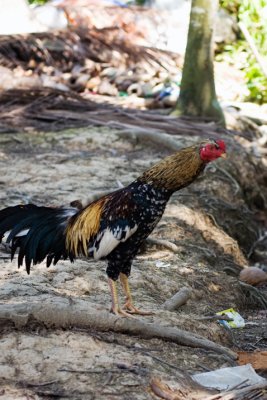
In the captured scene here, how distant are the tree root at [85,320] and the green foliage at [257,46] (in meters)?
11.2

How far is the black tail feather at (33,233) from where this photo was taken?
4.71 meters

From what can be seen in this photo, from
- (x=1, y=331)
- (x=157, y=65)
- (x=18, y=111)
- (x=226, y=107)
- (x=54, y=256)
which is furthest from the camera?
(x=157, y=65)

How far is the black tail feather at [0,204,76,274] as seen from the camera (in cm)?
471

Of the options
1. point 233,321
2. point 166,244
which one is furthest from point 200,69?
point 233,321

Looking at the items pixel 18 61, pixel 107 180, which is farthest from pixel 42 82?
pixel 107 180

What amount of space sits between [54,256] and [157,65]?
11.2 m

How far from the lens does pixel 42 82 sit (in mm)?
13766

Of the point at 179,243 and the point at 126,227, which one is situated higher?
the point at 126,227

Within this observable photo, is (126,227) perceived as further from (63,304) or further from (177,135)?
(177,135)

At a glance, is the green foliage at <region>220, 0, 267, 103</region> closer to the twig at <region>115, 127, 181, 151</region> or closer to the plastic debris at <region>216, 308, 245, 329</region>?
the twig at <region>115, 127, 181, 151</region>

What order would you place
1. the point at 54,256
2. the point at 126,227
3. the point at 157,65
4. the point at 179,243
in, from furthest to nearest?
the point at 157,65 → the point at 179,243 → the point at 54,256 → the point at 126,227

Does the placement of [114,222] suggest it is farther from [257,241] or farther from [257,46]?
[257,46]

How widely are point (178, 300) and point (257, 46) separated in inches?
432

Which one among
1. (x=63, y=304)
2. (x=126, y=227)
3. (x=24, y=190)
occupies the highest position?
(x=126, y=227)
